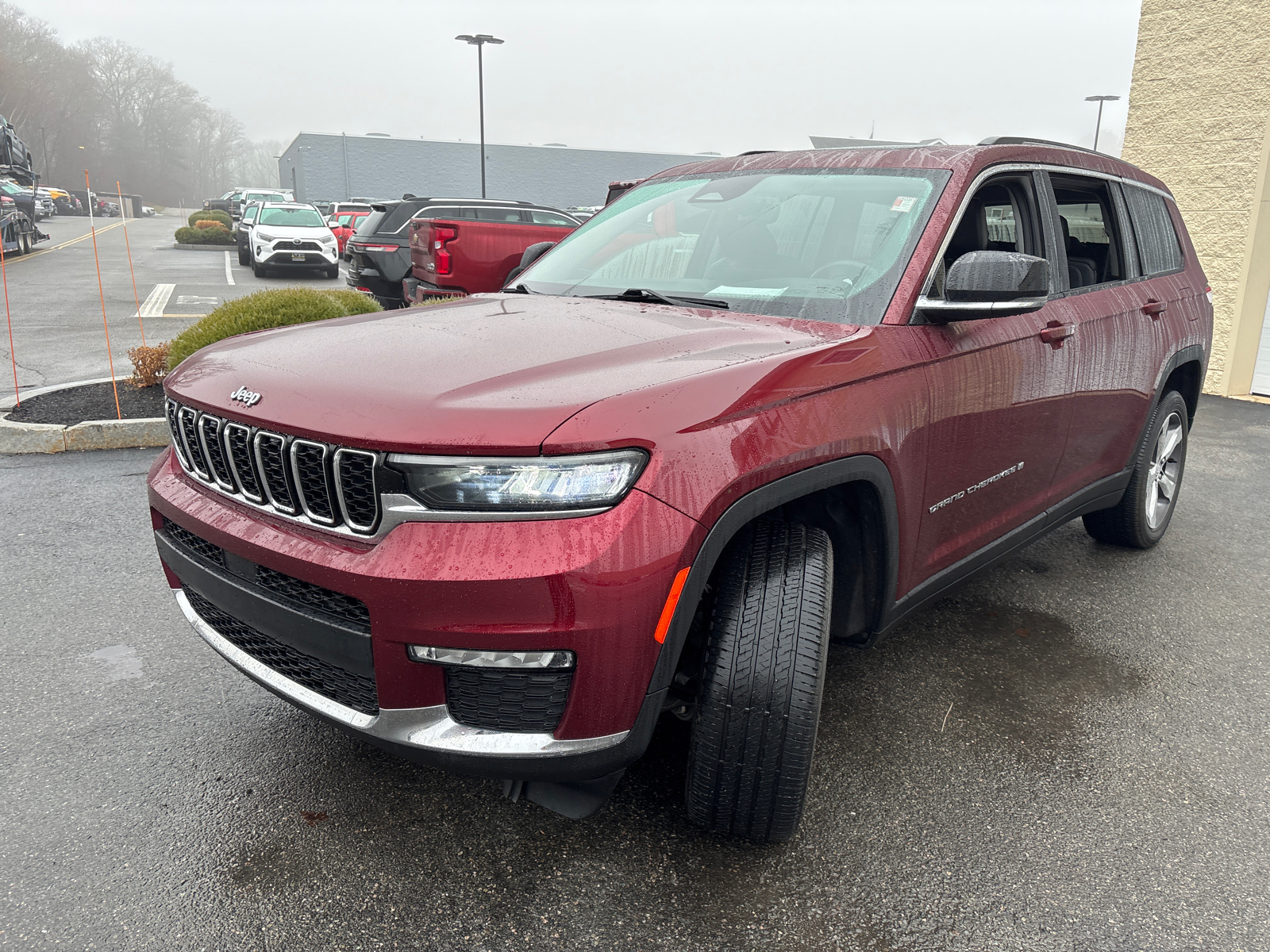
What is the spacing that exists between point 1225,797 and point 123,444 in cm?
662

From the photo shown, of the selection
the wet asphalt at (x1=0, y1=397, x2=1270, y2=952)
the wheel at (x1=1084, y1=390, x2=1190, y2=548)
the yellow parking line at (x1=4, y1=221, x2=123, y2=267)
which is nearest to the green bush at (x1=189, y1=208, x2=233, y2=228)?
the yellow parking line at (x1=4, y1=221, x2=123, y2=267)

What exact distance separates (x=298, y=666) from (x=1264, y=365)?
11.0 metres

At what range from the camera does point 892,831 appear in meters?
2.49

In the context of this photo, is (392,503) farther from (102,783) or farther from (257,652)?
(102,783)

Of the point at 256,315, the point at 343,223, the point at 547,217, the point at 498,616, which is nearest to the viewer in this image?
the point at 498,616

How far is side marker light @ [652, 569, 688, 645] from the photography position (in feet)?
6.28

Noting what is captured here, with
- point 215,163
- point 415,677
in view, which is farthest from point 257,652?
point 215,163

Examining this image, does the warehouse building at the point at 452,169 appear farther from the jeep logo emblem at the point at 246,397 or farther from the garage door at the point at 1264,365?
the jeep logo emblem at the point at 246,397

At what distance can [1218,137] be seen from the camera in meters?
9.73

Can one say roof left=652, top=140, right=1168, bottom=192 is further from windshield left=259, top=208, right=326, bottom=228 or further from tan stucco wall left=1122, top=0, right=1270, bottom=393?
windshield left=259, top=208, right=326, bottom=228

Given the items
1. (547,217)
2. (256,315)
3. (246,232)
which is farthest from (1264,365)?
(246,232)

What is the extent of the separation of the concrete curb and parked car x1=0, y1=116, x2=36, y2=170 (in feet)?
61.0

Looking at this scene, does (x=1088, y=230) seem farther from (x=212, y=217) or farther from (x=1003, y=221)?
(x=212, y=217)

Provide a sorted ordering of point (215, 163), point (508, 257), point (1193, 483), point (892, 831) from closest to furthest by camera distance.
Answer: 1. point (892, 831)
2. point (1193, 483)
3. point (508, 257)
4. point (215, 163)
